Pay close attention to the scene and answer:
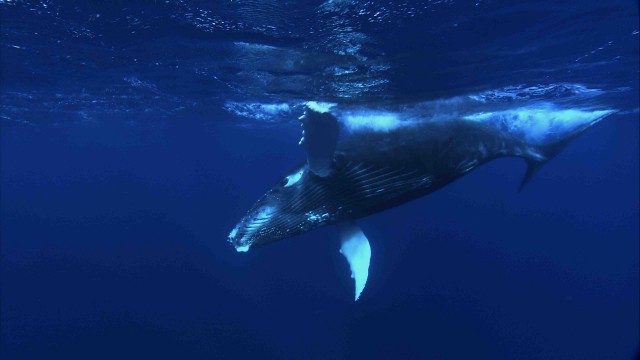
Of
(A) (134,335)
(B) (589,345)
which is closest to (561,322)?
(B) (589,345)

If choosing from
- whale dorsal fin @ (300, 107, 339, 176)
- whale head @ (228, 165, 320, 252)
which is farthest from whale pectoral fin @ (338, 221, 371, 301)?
whale dorsal fin @ (300, 107, 339, 176)

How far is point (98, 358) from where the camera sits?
1088 inches

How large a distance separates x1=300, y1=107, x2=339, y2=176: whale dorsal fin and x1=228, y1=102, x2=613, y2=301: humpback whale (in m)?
0.01

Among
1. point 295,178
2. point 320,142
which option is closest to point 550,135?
point 320,142

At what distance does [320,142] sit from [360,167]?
627mm

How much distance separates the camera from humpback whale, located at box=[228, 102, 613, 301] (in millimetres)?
5973

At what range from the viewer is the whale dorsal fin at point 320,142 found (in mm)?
5852

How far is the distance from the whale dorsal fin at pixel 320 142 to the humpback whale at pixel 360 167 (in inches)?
0.5

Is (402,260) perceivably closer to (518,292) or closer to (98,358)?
(518,292)

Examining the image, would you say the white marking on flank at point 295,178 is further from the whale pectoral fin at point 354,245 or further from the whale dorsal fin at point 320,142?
the whale pectoral fin at point 354,245

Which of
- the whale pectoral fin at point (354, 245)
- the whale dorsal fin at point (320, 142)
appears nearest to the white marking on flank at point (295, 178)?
the whale dorsal fin at point (320, 142)

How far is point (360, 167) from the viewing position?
6.05 m

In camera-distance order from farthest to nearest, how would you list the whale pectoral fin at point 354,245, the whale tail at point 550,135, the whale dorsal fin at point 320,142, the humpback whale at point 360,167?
the whale tail at point 550,135 < the whale pectoral fin at point 354,245 < the humpback whale at point 360,167 < the whale dorsal fin at point 320,142

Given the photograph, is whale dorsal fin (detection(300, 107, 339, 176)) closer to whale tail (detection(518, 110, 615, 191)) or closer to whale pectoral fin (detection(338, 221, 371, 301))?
whale pectoral fin (detection(338, 221, 371, 301))
